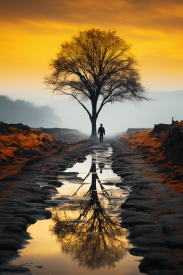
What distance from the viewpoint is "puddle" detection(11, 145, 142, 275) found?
3309 millimetres

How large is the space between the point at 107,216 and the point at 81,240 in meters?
1.26

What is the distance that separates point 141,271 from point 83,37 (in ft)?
98.6

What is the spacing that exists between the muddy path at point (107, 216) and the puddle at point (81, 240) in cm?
2

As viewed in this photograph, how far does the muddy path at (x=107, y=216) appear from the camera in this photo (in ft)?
11.3

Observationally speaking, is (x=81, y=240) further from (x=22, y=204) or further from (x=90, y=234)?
(x=22, y=204)

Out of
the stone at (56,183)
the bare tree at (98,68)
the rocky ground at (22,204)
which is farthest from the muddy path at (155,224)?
the bare tree at (98,68)

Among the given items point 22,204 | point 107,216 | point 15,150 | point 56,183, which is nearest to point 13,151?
point 15,150

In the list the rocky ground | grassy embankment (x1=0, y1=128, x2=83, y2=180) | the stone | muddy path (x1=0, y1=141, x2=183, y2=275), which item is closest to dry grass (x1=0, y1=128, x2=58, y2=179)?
grassy embankment (x1=0, y1=128, x2=83, y2=180)

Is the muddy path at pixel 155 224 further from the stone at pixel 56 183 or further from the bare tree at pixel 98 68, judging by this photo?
the bare tree at pixel 98 68

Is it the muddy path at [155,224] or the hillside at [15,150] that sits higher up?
the hillside at [15,150]

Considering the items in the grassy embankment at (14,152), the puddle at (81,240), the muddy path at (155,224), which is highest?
the grassy embankment at (14,152)

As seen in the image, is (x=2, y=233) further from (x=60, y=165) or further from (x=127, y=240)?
(x=60, y=165)

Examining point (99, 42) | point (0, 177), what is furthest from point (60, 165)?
point (99, 42)

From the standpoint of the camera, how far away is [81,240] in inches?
160
